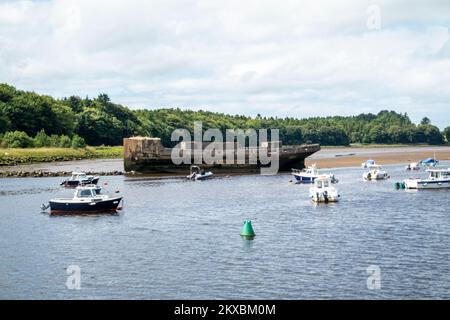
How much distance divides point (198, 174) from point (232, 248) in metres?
71.9

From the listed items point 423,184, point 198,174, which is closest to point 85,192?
point 198,174

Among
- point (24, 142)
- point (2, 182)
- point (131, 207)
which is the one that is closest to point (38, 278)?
point (131, 207)

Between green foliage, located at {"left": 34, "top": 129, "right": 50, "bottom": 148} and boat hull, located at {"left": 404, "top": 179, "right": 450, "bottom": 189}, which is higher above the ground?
green foliage, located at {"left": 34, "top": 129, "right": 50, "bottom": 148}

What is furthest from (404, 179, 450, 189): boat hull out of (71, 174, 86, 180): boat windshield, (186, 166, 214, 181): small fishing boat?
(71, 174, 86, 180): boat windshield

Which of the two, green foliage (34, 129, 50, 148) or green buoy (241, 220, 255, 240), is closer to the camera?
green buoy (241, 220, 255, 240)

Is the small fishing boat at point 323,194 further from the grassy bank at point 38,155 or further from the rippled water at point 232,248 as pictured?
the grassy bank at point 38,155

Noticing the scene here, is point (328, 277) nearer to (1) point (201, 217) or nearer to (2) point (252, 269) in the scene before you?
(2) point (252, 269)

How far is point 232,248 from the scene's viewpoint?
2094 inches

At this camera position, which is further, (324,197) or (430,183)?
(430,183)

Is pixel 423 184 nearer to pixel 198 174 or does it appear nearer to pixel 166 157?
pixel 198 174

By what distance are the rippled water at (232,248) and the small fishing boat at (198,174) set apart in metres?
31.0

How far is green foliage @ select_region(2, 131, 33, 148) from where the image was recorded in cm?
18112

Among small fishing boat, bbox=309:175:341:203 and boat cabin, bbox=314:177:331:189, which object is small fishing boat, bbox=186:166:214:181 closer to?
boat cabin, bbox=314:177:331:189

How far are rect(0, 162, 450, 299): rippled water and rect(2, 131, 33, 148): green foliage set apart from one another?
93.9 m
